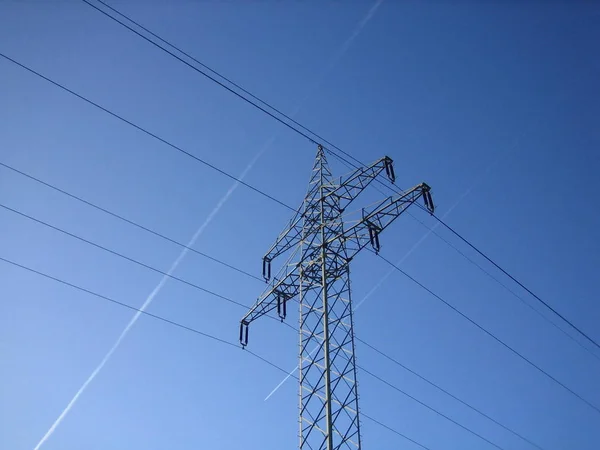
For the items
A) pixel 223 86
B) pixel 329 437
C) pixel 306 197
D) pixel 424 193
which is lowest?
pixel 329 437

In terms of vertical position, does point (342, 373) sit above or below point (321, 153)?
below

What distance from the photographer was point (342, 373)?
15531mm

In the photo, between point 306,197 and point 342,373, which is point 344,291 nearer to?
point 342,373

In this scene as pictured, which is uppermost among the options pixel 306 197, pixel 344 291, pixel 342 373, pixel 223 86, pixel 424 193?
pixel 424 193

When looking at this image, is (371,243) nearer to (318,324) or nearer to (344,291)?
(344,291)

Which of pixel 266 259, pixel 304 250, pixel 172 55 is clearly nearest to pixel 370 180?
pixel 304 250

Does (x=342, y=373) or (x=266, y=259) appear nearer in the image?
(x=342, y=373)

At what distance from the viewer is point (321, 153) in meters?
21.5

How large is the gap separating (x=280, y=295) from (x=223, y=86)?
27.1 feet

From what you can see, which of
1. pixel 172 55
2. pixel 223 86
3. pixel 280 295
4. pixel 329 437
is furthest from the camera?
pixel 280 295

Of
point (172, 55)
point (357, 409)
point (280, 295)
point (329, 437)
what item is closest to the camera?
point (329, 437)

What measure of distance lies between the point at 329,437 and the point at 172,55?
13373 millimetres

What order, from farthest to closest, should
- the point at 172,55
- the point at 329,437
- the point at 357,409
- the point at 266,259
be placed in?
1. the point at 266,259
2. the point at 172,55
3. the point at 357,409
4. the point at 329,437

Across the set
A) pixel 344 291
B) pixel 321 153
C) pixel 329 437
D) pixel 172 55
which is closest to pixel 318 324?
pixel 344 291
